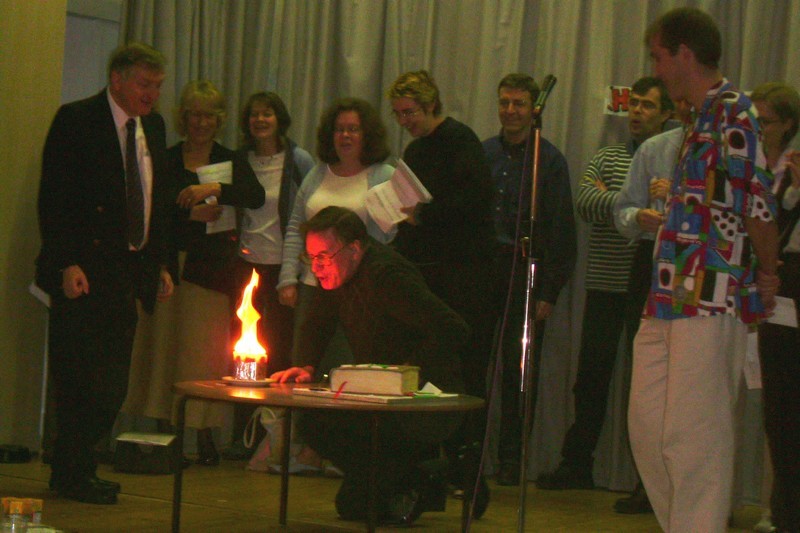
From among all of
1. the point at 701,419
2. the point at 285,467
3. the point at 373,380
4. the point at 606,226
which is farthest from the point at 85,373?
the point at 701,419

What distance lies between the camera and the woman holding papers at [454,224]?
4641 millimetres

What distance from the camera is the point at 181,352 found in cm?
544

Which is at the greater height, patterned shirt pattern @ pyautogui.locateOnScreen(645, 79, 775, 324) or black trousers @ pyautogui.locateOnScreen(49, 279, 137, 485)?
patterned shirt pattern @ pyautogui.locateOnScreen(645, 79, 775, 324)

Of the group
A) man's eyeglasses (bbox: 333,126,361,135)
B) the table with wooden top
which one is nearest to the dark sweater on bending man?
the table with wooden top

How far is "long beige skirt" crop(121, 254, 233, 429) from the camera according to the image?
5430 mm

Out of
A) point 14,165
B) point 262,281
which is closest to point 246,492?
point 262,281

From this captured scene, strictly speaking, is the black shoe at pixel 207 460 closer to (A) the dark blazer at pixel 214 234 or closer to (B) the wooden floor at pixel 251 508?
(B) the wooden floor at pixel 251 508

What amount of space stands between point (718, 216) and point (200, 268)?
3002mm

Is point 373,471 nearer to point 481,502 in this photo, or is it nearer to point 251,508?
Answer: point 481,502

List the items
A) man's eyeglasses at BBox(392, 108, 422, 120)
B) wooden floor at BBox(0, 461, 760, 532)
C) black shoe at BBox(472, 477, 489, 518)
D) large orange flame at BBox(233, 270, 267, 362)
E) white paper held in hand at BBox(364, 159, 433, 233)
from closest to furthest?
large orange flame at BBox(233, 270, 267, 362) < wooden floor at BBox(0, 461, 760, 532) < black shoe at BBox(472, 477, 489, 518) < white paper held in hand at BBox(364, 159, 433, 233) < man's eyeglasses at BBox(392, 108, 422, 120)

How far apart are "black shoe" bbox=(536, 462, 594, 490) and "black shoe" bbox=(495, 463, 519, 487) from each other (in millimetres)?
120

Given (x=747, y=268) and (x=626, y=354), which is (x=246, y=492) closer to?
(x=626, y=354)

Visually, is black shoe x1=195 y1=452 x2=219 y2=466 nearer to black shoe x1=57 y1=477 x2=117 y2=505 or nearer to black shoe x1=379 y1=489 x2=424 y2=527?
black shoe x1=57 y1=477 x2=117 y2=505

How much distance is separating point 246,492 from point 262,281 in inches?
44.6
